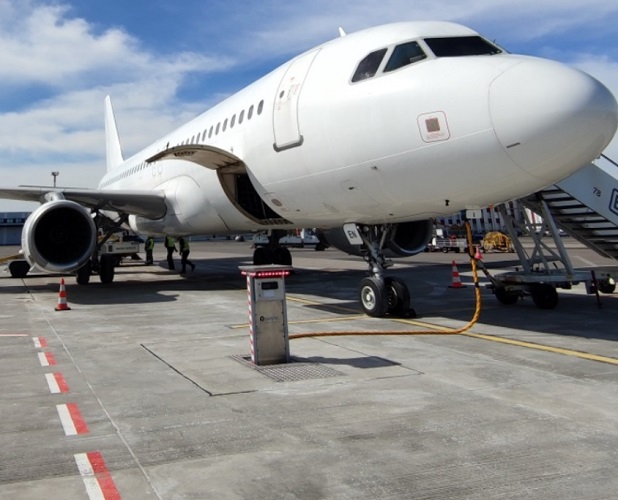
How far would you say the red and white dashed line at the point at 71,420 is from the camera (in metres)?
4.20

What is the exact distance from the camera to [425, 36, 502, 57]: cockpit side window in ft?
24.6

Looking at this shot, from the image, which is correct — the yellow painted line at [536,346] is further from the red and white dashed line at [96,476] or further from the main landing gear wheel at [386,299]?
the red and white dashed line at [96,476]

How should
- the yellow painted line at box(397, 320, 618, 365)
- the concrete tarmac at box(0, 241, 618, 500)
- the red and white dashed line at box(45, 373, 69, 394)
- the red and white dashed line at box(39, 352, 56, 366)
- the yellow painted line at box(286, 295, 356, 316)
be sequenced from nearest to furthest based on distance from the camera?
the concrete tarmac at box(0, 241, 618, 500)
the red and white dashed line at box(45, 373, 69, 394)
the yellow painted line at box(397, 320, 618, 365)
the red and white dashed line at box(39, 352, 56, 366)
the yellow painted line at box(286, 295, 356, 316)

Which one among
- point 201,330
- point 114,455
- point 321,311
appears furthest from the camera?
point 321,311

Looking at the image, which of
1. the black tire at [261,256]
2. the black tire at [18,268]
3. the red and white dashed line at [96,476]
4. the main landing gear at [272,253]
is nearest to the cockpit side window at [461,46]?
the red and white dashed line at [96,476]

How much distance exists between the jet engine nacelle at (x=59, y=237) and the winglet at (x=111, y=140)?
57.1ft

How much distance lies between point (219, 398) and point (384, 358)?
2.19 metres

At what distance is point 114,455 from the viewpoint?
3701mm

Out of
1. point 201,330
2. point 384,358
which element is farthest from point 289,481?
point 201,330

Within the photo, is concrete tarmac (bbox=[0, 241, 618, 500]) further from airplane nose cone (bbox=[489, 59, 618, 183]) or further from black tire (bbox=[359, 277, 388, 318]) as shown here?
airplane nose cone (bbox=[489, 59, 618, 183])

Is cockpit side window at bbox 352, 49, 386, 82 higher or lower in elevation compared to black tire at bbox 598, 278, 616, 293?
higher

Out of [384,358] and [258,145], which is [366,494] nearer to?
[384,358]

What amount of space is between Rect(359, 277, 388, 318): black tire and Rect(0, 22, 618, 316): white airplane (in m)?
0.02

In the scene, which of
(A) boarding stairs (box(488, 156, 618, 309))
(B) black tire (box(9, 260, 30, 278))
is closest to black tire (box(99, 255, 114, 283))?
(B) black tire (box(9, 260, 30, 278))
